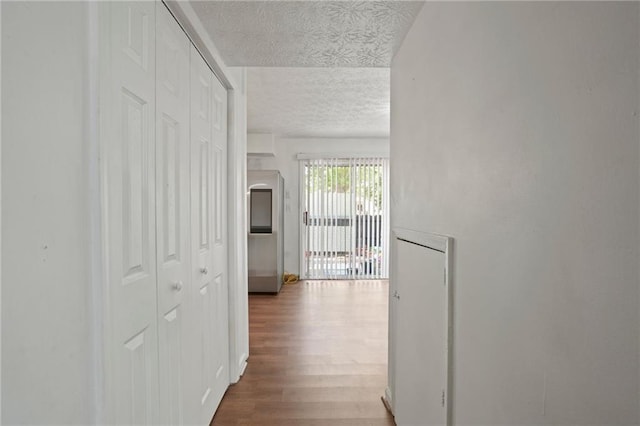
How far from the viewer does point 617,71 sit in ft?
1.95

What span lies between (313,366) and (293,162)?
163 inches

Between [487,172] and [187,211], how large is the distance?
52.2 inches

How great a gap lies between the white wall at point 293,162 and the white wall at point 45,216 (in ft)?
17.8

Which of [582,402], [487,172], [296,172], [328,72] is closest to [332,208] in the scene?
[296,172]

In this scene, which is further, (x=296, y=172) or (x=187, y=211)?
(x=296, y=172)

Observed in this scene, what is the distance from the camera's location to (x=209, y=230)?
2104 millimetres

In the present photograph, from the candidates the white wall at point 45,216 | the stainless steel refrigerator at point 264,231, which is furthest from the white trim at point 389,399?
the stainless steel refrigerator at point 264,231

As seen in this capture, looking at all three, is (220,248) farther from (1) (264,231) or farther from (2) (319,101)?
(1) (264,231)

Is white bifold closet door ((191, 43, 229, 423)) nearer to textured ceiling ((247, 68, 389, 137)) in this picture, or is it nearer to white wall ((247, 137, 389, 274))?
textured ceiling ((247, 68, 389, 137))

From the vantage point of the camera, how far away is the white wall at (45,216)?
73 centimetres

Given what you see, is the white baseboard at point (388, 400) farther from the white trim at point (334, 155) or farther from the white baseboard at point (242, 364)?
the white trim at point (334, 155)

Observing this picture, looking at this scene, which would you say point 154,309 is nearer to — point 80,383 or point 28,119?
point 80,383

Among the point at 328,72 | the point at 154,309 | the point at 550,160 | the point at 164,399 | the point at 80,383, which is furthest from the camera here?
the point at 328,72

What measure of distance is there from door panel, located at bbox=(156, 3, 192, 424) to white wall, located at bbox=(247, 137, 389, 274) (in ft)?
15.1
